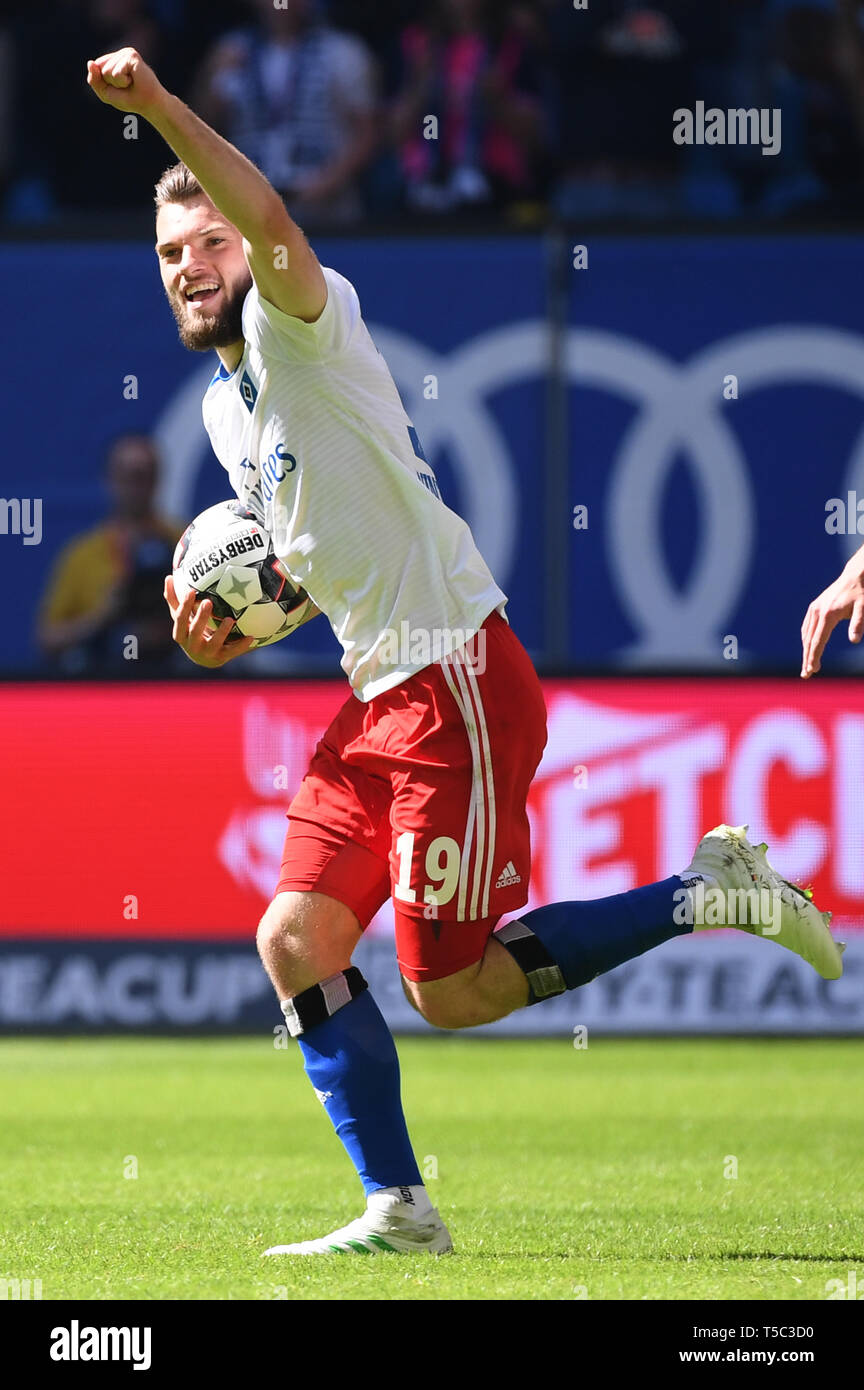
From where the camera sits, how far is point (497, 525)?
10.9m

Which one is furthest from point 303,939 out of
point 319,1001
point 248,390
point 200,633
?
point 248,390

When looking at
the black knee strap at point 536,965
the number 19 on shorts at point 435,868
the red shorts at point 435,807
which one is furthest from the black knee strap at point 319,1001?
the black knee strap at point 536,965

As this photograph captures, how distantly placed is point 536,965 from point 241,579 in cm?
118

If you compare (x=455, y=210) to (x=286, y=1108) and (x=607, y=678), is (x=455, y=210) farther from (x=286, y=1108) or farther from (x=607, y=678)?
(x=286, y=1108)

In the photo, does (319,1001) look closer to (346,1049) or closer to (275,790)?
(346,1049)

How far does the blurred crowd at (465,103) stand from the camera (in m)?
12.0

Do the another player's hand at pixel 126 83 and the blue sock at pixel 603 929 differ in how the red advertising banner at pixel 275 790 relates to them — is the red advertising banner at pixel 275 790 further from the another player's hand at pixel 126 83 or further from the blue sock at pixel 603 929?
the another player's hand at pixel 126 83

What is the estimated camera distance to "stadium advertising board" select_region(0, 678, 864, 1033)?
8.72 metres

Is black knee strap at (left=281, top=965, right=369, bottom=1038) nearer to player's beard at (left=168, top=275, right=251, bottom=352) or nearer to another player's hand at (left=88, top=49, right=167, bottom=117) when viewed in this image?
player's beard at (left=168, top=275, right=251, bottom=352)

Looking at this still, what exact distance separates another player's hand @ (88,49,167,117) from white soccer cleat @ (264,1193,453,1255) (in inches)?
96.2

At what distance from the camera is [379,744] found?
473cm

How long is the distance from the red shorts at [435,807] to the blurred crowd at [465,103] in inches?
295

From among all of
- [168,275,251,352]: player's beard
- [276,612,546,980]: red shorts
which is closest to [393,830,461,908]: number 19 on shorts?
[276,612,546,980]: red shorts

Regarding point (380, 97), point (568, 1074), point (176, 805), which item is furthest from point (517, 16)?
point (568, 1074)
